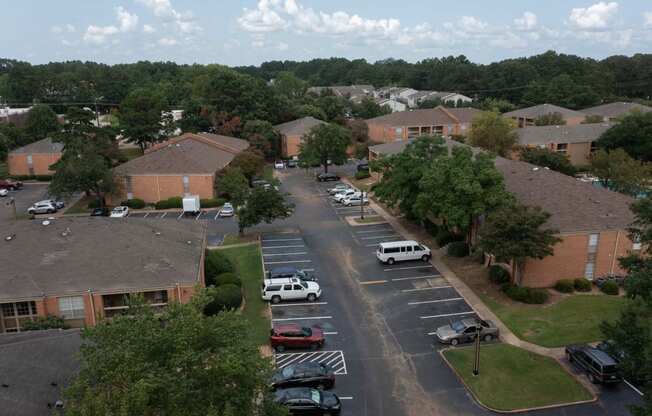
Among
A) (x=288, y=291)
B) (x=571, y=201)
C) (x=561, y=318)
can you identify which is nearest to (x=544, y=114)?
(x=571, y=201)

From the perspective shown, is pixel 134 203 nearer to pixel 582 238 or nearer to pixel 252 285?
pixel 252 285

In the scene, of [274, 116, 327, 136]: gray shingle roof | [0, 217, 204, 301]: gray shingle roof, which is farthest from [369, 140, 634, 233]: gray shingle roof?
[274, 116, 327, 136]: gray shingle roof

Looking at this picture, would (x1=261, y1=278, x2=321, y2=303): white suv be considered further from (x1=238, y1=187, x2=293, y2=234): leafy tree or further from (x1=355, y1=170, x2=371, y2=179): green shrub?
(x1=355, y1=170, x2=371, y2=179): green shrub

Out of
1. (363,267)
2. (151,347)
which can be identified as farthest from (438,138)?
(151,347)

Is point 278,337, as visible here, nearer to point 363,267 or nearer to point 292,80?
point 363,267

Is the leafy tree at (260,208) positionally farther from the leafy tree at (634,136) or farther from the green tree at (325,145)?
the leafy tree at (634,136)

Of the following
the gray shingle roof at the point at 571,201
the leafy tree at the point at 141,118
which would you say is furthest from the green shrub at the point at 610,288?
the leafy tree at the point at 141,118
